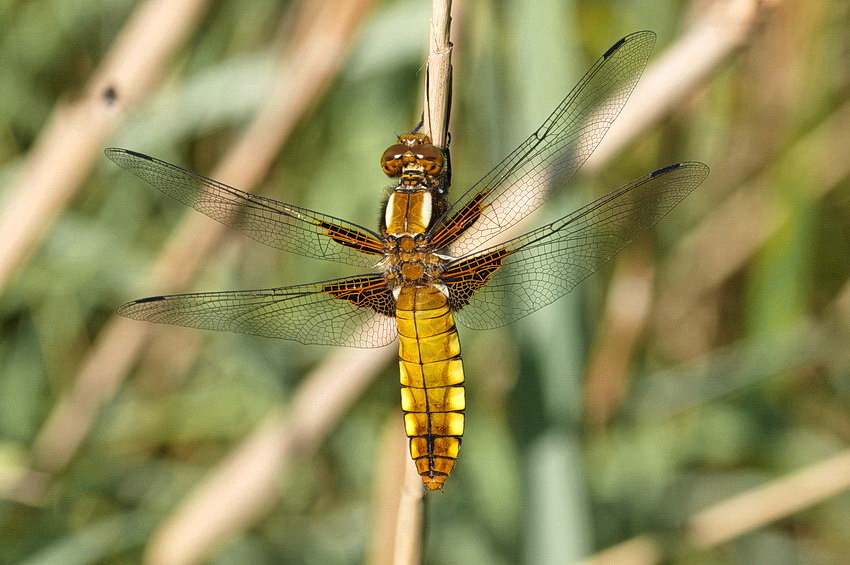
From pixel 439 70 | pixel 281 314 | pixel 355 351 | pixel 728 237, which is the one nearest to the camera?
pixel 439 70

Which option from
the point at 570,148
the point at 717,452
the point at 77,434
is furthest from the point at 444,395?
the point at 77,434

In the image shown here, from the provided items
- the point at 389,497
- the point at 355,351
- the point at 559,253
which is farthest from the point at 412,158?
the point at 389,497

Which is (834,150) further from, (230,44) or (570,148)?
(230,44)

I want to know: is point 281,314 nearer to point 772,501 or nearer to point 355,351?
point 355,351

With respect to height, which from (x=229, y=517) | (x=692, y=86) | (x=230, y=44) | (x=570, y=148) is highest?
(x=230, y=44)

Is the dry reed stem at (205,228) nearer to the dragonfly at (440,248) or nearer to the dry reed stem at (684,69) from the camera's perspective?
the dragonfly at (440,248)

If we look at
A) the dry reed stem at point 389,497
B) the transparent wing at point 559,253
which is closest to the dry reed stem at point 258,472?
the dry reed stem at point 389,497

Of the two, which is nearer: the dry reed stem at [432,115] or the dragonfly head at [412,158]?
the dry reed stem at [432,115]
